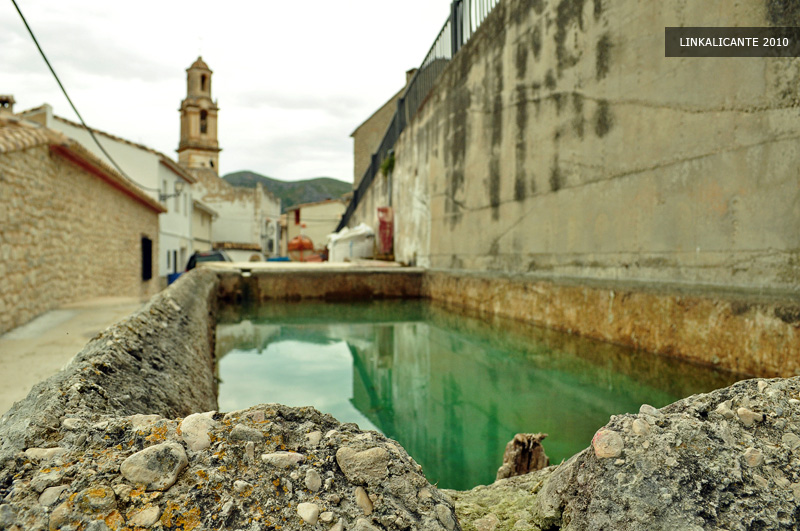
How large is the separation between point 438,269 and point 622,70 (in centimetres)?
452

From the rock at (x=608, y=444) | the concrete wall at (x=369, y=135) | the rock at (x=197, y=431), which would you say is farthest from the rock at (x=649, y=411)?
the concrete wall at (x=369, y=135)

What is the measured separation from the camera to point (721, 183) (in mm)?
3025

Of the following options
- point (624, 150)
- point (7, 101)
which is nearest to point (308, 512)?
point (624, 150)

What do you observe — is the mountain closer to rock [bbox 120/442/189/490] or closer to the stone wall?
the stone wall

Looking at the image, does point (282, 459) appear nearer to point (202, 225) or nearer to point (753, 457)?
point (753, 457)

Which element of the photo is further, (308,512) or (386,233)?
(386,233)

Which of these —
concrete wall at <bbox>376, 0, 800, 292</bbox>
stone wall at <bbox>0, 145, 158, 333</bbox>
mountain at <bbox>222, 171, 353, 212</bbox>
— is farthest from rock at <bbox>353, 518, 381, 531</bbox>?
mountain at <bbox>222, 171, 353, 212</bbox>

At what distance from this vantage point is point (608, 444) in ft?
3.56

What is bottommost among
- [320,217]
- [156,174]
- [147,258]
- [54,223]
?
[147,258]

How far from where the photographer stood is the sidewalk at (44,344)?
2.71 meters

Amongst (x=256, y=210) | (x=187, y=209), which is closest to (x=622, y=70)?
(x=187, y=209)

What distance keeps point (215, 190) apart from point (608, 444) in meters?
31.8

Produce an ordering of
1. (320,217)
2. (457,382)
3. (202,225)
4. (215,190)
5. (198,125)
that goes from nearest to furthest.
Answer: (457,382), (202,225), (215,190), (198,125), (320,217)

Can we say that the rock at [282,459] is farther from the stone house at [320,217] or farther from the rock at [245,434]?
the stone house at [320,217]
